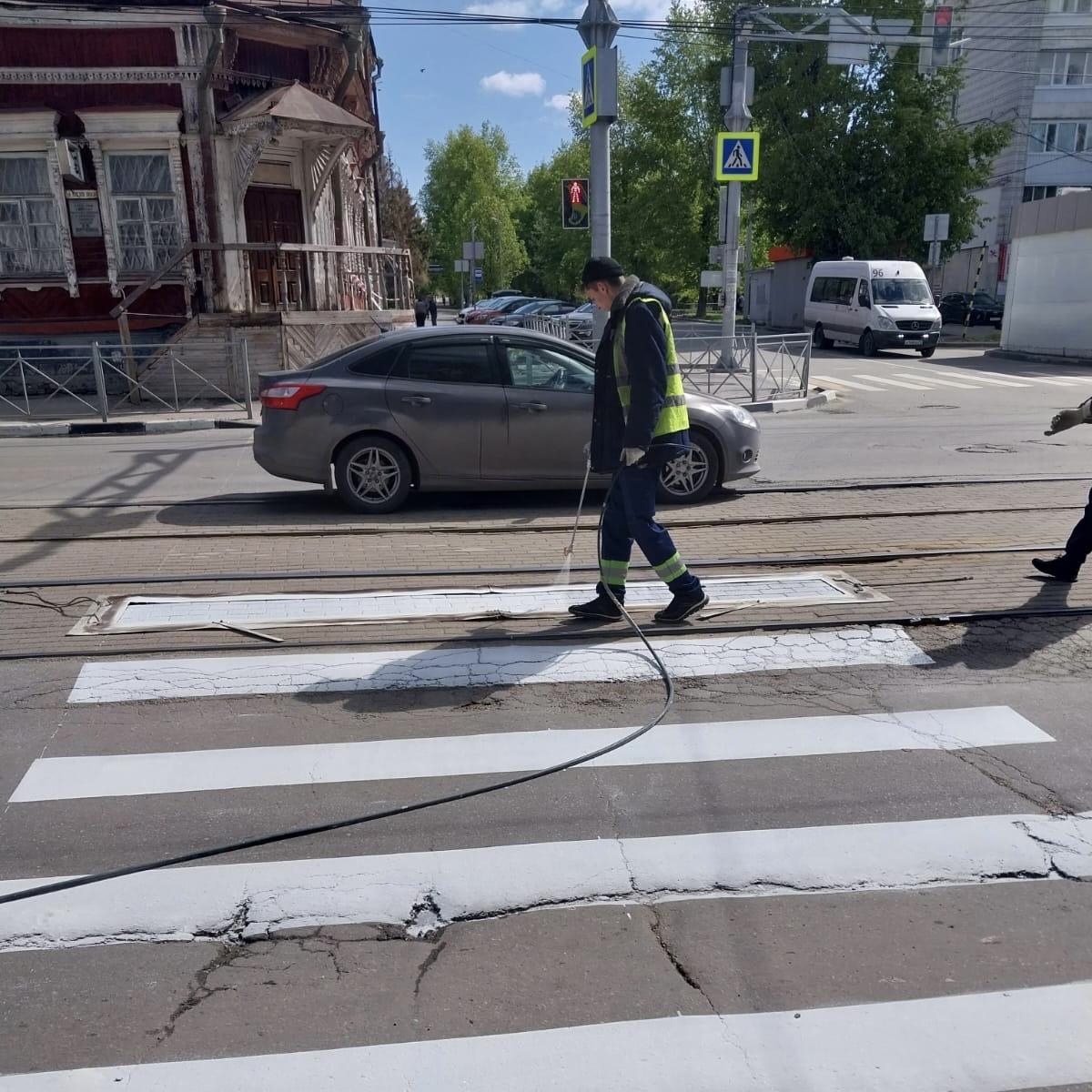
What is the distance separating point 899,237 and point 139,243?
30680mm

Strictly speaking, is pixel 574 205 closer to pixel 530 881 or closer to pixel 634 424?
pixel 634 424

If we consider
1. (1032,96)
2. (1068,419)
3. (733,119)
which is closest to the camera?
(1068,419)

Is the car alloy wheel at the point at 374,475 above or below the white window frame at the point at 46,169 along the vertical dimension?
below

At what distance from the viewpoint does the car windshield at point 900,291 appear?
91.6 feet

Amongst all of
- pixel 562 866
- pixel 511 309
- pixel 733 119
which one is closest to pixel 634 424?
pixel 562 866

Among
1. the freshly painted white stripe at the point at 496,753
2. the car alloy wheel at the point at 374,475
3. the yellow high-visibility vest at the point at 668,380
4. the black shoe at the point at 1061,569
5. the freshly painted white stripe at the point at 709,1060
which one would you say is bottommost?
the freshly painted white stripe at the point at 496,753

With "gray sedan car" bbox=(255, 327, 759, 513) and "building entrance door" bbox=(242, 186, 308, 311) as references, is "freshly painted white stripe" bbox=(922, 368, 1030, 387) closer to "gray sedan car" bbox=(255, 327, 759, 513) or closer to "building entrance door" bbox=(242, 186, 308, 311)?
"building entrance door" bbox=(242, 186, 308, 311)

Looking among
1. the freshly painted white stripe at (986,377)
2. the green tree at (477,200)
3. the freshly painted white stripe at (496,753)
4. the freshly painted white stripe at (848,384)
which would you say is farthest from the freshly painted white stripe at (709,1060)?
the green tree at (477,200)

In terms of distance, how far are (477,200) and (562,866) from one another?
62.0 metres

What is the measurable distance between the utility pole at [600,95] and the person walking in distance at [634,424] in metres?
8.78

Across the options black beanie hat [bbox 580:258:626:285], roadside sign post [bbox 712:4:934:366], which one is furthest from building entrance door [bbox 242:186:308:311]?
black beanie hat [bbox 580:258:626:285]

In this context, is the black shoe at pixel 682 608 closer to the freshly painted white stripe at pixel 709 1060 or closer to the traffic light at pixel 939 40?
the freshly painted white stripe at pixel 709 1060

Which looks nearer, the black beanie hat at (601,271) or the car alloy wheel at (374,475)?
the black beanie hat at (601,271)

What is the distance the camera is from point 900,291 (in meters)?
28.1
